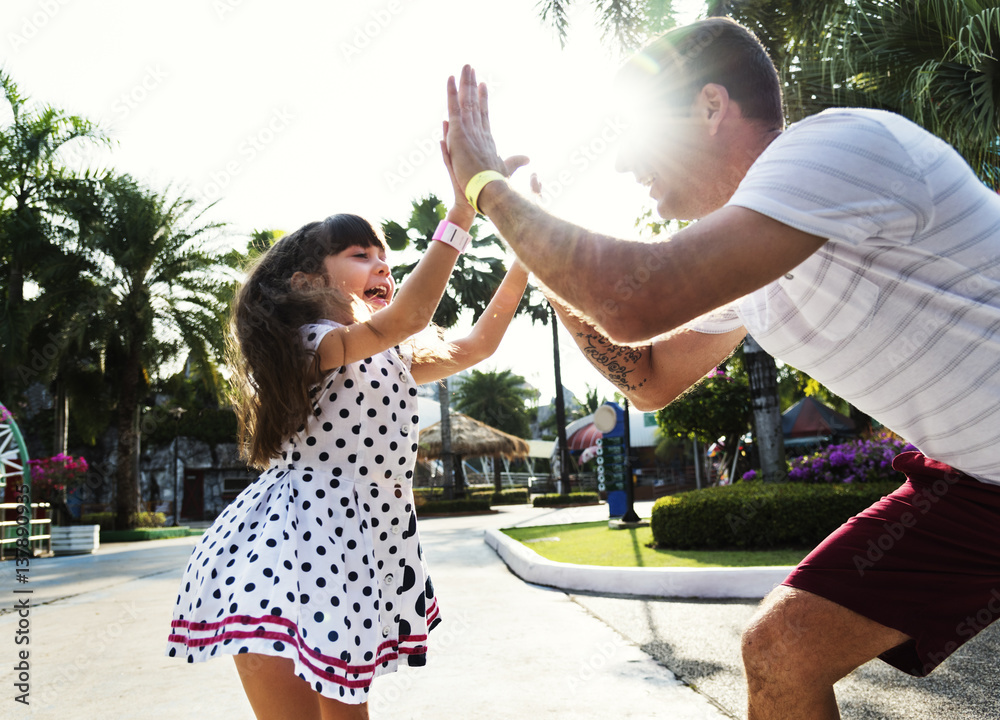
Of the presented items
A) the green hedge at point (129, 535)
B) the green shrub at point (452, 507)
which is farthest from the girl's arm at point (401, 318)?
the green shrub at point (452, 507)

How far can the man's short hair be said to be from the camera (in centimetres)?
167

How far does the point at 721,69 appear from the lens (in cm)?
167

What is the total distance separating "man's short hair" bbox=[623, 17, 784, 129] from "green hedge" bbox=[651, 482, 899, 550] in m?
7.06

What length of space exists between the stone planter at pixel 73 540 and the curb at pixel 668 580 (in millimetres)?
11555

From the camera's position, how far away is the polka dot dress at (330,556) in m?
1.60

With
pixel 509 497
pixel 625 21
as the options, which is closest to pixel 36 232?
pixel 625 21

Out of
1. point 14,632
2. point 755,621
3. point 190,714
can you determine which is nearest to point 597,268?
point 755,621

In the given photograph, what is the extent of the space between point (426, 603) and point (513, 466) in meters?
54.7

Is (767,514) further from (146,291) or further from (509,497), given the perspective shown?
(509,497)

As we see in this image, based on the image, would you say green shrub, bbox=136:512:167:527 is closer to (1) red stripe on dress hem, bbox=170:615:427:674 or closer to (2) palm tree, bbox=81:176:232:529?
(2) palm tree, bbox=81:176:232:529

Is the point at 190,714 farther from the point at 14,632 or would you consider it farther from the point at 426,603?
the point at 14,632

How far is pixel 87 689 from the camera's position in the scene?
11.5ft

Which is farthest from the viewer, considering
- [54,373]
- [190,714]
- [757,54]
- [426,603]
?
[54,373]

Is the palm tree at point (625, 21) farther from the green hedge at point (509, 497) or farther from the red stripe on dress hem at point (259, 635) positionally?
the green hedge at point (509, 497)
